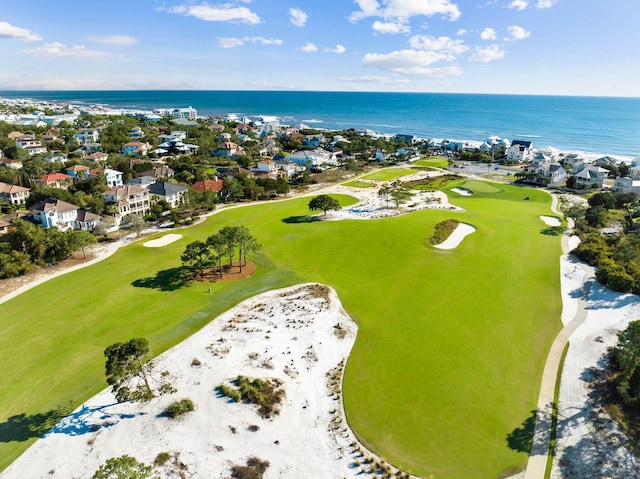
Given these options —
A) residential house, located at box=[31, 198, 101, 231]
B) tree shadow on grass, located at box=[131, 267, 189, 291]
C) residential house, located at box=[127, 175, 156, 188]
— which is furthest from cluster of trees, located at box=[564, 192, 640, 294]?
residential house, located at box=[127, 175, 156, 188]

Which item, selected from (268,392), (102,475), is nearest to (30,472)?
(102,475)

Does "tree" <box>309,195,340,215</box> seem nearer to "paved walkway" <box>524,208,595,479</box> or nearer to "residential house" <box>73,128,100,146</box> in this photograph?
"paved walkway" <box>524,208,595,479</box>

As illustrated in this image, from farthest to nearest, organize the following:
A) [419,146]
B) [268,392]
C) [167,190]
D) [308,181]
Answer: [419,146] < [308,181] < [167,190] < [268,392]

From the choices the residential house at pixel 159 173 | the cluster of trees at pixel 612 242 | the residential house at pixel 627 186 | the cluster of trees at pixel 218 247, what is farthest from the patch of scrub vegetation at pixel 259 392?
the residential house at pixel 627 186

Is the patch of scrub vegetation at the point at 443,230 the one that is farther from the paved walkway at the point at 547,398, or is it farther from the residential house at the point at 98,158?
the residential house at the point at 98,158

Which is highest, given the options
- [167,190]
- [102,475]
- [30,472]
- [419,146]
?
[419,146]

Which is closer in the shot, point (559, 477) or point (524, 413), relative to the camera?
point (559, 477)

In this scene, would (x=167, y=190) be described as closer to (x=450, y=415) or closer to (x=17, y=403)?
(x=17, y=403)
